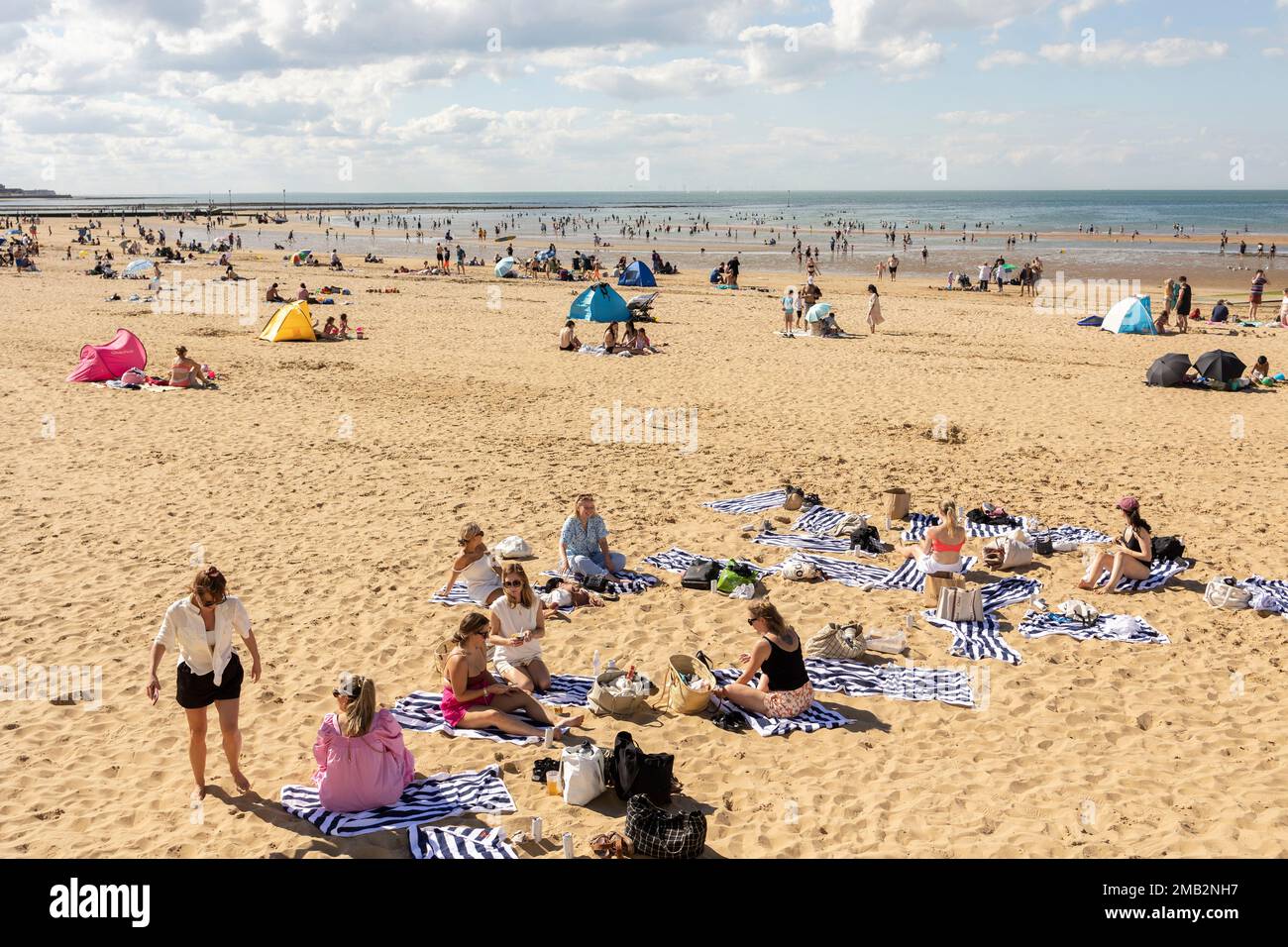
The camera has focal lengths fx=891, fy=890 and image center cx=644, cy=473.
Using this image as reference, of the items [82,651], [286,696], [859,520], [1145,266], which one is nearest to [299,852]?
[286,696]

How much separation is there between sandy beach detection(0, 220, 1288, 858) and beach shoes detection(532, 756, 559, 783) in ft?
0.35

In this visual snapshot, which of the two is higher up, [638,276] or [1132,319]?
[638,276]

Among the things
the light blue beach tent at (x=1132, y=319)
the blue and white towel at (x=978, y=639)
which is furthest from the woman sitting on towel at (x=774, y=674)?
the light blue beach tent at (x=1132, y=319)

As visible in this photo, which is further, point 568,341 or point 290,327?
point 290,327

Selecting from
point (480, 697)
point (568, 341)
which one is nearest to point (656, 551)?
point (480, 697)

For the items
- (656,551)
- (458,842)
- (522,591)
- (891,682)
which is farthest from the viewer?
(656,551)

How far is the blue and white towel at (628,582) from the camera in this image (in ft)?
30.7

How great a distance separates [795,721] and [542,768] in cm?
206

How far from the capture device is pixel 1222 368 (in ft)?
60.4

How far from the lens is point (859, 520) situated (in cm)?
1110

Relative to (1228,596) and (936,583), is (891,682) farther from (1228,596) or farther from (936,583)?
(1228,596)

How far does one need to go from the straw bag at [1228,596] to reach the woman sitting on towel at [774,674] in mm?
4770

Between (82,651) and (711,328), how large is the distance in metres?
21.2

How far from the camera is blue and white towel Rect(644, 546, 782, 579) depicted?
384 inches
